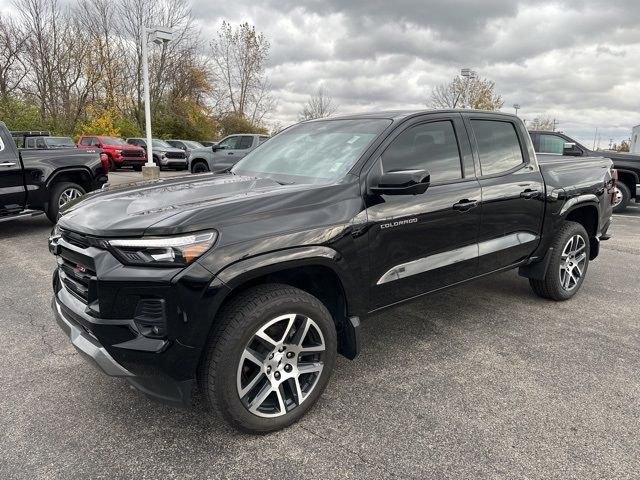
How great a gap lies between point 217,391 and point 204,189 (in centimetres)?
124

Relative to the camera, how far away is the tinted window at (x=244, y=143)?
1577 centimetres

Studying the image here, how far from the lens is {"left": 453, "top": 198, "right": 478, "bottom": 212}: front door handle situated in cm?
334

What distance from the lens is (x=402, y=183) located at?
8.82 feet

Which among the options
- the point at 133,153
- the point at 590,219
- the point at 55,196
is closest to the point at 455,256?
the point at 590,219

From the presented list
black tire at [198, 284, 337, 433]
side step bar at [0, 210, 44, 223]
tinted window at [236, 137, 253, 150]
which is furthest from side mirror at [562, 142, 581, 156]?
side step bar at [0, 210, 44, 223]

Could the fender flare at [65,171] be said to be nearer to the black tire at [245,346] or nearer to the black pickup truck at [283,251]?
the black pickup truck at [283,251]

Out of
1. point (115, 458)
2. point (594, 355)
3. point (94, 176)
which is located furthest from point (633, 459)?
point (94, 176)

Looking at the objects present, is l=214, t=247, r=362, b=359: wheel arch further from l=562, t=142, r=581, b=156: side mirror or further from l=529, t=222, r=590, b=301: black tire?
l=562, t=142, r=581, b=156: side mirror

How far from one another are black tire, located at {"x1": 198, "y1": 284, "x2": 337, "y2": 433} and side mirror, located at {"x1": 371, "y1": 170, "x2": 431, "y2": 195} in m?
0.80

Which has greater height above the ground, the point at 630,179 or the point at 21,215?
the point at 630,179

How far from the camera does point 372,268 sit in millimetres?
2852

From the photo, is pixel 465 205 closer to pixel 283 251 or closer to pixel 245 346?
pixel 283 251

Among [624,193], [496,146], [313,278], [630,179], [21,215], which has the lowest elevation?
[21,215]

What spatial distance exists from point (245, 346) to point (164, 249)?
0.62 metres
